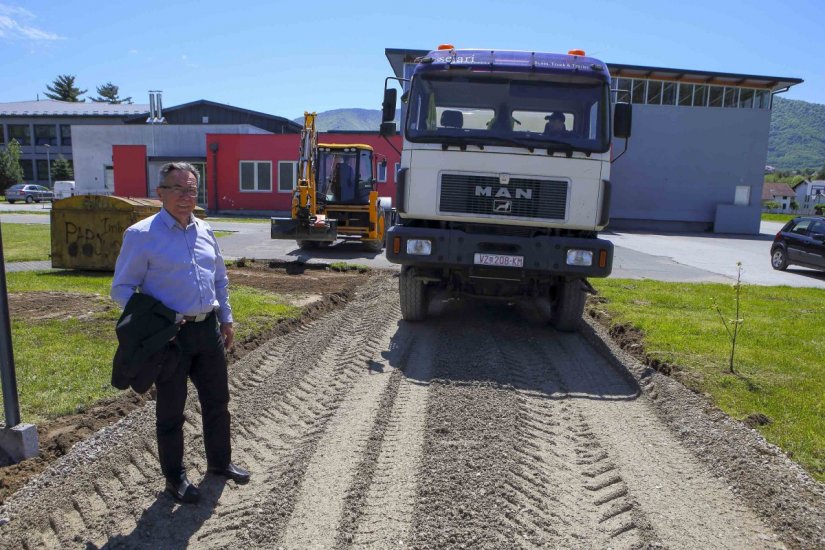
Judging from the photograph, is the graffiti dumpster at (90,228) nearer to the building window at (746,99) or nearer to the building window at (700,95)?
the building window at (700,95)

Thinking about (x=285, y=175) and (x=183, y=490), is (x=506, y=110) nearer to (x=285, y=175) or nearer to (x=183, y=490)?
(x=183, y=490)

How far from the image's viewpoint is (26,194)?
152 feet

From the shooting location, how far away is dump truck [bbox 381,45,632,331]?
22.6 ft

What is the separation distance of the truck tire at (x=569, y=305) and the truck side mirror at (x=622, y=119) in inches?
71.1

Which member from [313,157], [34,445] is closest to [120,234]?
[313,157]

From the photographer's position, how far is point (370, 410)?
4980 mm

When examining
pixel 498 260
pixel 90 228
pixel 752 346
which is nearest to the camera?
pixel 498 260

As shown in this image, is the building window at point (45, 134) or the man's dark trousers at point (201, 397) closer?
the man's dark trousers at point (201, 397)

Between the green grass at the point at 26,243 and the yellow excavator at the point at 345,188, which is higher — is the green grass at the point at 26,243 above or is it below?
below

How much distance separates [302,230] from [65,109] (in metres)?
61.1

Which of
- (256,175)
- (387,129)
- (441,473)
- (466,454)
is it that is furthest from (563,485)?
(256,175)

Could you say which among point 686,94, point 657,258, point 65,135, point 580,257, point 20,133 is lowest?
point 657,258

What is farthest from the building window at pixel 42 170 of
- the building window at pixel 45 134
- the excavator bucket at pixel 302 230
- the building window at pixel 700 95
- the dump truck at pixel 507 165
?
the dump truck at pixel 507 165

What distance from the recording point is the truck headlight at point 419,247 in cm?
691
